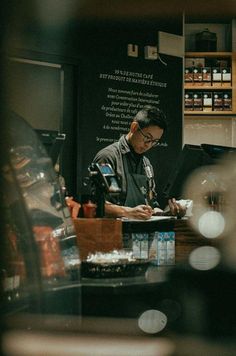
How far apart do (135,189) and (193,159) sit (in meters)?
0.69

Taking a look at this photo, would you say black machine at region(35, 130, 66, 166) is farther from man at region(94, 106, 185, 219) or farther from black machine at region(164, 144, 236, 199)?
man at region(94, 106, 185, 219)

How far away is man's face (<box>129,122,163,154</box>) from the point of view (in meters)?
3.71

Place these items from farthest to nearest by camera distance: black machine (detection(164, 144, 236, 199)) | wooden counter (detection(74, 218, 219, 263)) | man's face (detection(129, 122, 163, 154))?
man's face (detection(129, 122, 163, 154))
black machine (detection(164, 144, 236, 199))
wooden counter (detection(74, 218, 219, 263))

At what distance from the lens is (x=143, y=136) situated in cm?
371

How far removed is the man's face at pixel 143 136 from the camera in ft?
12.2

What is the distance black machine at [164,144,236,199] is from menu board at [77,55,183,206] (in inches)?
79.8

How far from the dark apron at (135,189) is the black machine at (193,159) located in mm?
546

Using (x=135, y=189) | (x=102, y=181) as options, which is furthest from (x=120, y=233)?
(x=135, y=189)

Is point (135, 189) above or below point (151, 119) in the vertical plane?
below

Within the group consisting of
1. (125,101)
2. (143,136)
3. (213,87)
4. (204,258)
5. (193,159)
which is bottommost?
(204,258)

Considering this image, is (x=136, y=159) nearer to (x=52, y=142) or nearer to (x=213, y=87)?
(x=52, y=142)

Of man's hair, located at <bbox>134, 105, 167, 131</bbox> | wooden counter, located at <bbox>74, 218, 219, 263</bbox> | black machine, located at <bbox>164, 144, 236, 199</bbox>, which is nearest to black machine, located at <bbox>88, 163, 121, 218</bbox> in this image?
wooden counter, located at <bbox>74, 218, 219, 263</bbox>

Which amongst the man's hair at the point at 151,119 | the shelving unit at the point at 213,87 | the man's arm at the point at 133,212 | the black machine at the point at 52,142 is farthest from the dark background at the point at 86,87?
the black machine at the point at 52,142

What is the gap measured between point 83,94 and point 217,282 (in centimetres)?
309
